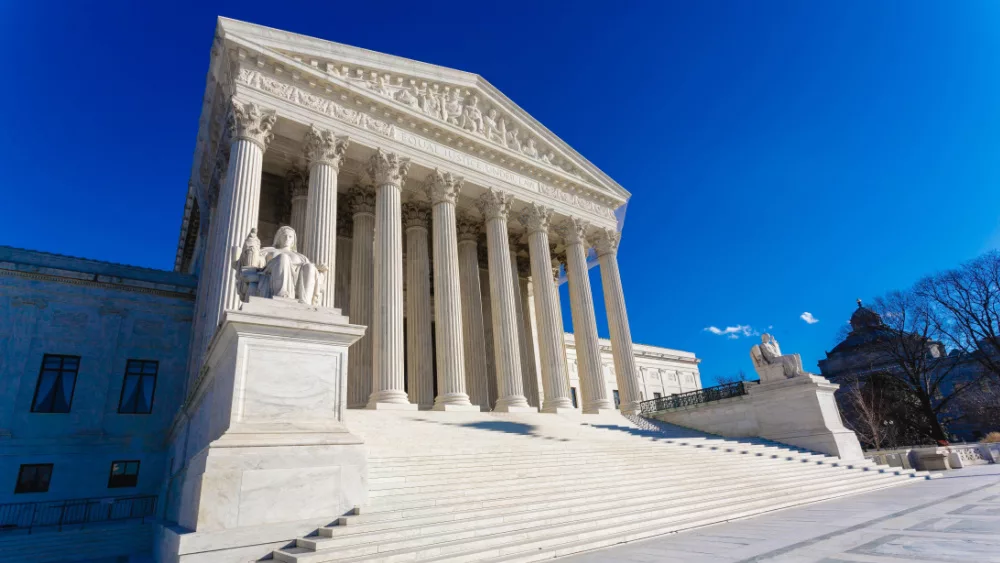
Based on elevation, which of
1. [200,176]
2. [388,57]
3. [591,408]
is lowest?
[591,408]

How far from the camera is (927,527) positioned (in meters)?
7.15

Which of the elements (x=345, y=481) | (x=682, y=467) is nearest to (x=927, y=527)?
(x=682, y=467)

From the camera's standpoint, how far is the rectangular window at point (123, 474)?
62.3 ft

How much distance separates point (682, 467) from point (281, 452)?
1116 centimetres

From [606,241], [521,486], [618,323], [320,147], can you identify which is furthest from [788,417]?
[320,147]

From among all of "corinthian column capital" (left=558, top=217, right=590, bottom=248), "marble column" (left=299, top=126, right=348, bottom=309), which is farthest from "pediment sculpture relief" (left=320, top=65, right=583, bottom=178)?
"marble column" (left=299, top=126, right=348, bottom=309)

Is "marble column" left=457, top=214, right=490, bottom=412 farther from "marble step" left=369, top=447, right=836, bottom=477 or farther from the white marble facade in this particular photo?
"marble step" left=369, top=447, right=836, bottom=477

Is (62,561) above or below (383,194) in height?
below

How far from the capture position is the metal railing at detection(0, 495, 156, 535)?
650 inches

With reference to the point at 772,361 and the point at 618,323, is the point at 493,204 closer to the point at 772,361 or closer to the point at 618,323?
the point at 618,323

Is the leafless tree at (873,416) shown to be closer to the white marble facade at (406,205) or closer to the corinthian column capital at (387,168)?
the white marble facade at (406,205)

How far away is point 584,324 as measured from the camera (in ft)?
88.3

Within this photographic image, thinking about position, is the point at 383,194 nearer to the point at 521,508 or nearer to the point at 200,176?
the point at 200,176

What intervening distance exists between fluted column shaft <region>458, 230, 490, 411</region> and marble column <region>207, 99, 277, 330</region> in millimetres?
12076
